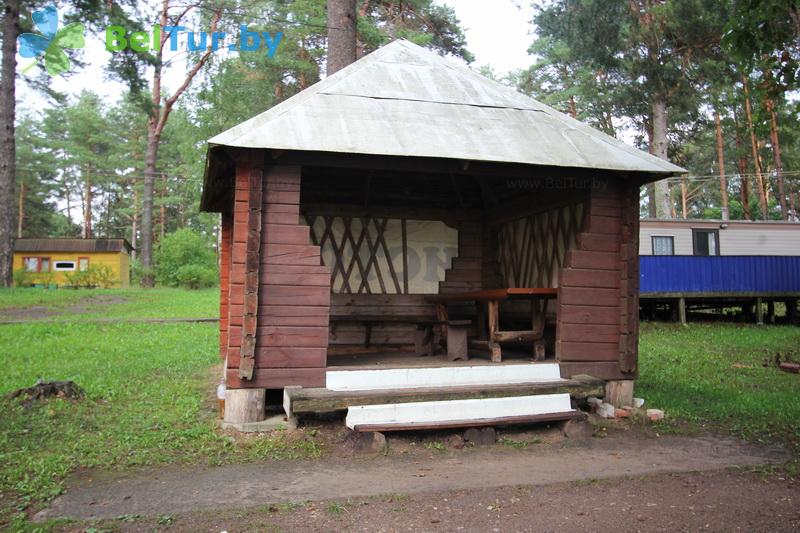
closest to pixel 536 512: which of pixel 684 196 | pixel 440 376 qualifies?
pixel 440 376

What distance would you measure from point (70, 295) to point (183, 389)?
53.3 ft

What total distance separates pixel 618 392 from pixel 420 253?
4.11m

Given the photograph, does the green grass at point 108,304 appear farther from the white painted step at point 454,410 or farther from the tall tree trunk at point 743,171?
the tall tree trunk at point 743,171

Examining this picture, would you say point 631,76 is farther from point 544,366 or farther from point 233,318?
point 233,318

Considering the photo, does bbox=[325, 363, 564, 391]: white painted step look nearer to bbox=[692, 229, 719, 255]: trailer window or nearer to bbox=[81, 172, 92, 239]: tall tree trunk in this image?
bbox=[692, 229, 719, 255]: trailer window

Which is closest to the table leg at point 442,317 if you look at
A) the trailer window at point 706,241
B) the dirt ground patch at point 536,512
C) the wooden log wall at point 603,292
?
the wooden log wall at point 603,292

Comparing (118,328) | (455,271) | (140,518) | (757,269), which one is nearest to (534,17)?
(757,269)

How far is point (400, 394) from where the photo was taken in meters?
6.70

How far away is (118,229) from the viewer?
5469 centimetres

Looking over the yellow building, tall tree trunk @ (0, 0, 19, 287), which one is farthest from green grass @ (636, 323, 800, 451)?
the yellow building

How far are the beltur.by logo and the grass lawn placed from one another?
642 cm

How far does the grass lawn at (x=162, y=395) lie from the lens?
601 cm

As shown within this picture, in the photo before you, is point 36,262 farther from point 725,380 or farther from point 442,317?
point 725,380

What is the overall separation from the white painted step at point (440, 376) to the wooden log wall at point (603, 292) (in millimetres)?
377
